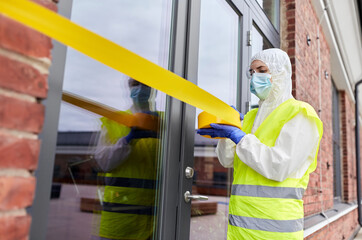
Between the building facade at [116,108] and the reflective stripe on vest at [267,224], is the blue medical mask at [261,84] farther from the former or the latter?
the reflective stripe on vest at [267,224]

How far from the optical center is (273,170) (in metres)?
1.66

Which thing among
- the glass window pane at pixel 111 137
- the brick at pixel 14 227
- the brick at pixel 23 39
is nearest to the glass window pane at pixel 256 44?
the glass window pane at pixel 111 137

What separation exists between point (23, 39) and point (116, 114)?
718mm

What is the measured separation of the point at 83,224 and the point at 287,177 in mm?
1035

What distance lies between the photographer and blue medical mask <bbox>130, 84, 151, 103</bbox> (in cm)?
166

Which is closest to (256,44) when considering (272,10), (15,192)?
(272,10)

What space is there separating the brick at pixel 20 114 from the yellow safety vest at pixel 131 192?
1.88 feet

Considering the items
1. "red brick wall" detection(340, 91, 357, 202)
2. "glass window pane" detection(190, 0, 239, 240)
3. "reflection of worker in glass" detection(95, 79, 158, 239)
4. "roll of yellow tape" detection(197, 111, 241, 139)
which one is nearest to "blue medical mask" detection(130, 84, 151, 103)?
"reflection of worker in glass" detection(95, 79, 158, 239)

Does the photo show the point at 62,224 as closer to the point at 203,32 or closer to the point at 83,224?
the point at 83,224

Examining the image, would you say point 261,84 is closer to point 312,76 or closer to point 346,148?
point 312,76

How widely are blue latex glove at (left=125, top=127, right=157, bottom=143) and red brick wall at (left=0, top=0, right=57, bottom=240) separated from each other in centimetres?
75

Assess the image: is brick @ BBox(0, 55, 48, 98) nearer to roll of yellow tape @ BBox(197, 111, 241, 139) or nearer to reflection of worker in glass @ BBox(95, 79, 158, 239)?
reflection of worker in glass @ BBox(95, 79, 158, 239)

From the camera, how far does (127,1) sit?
5.39 ft

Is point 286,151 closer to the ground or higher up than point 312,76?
closer to the ground
